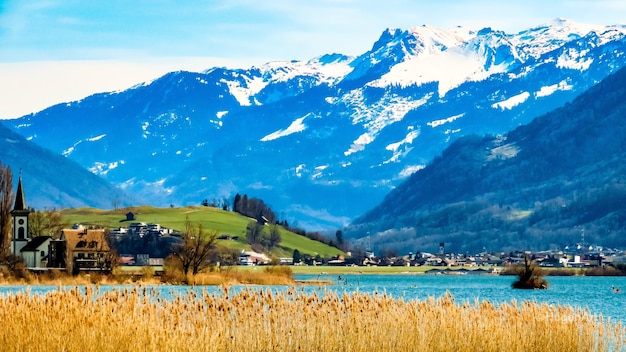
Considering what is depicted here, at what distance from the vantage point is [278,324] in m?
34.7

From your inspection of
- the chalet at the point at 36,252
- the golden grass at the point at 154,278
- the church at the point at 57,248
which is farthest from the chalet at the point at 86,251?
the chalet at the point at 36,252

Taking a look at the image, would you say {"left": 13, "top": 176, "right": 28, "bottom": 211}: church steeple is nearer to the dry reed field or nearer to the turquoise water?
the turquoise water

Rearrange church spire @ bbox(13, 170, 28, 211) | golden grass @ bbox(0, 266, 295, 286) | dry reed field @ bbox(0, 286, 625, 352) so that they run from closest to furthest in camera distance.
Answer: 1. dry reed field @ bbox(0, 286, 625, 352)
2. golden grass @ bbox(0, 266, 295, 286)
3. church spire @ bbox(13, 170, 28, 211)

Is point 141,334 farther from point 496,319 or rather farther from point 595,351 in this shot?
point 595,351

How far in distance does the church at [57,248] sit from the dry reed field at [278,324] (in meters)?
92.2

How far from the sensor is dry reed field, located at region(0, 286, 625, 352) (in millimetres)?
31234

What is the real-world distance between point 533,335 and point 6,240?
326 feet

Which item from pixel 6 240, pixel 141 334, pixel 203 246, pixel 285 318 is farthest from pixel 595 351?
pixel 6 240

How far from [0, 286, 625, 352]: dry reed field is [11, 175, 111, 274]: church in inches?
3630

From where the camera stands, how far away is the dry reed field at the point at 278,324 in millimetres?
31234

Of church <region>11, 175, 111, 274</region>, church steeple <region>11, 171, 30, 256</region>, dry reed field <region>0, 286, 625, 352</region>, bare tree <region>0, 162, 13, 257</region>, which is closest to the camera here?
dry reed field <region>0, 286, 625, 352</region>

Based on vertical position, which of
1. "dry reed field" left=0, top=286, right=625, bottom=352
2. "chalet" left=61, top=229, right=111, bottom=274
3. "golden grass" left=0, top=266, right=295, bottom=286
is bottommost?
"dry reed field" left=0, top=286, right=625, bottom=352

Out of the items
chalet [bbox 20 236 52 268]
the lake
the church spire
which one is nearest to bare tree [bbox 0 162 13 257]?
the church spire

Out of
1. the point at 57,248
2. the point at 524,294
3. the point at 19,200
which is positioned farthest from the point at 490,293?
the point at 19,200
